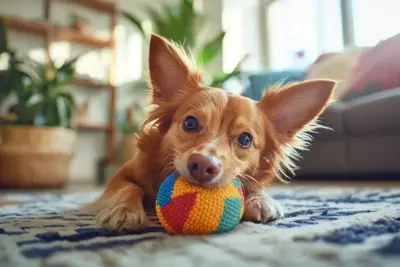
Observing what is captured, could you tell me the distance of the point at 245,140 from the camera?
137 cm

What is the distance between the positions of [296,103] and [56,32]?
4.57 m

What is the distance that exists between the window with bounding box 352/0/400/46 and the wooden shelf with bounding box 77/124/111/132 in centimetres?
366

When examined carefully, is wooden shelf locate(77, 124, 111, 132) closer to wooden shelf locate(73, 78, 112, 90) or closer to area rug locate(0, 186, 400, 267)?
wooden shelf locate(73, 78, 112, 90)

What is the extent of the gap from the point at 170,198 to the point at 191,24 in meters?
3.67

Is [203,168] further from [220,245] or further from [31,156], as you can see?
[31,156]

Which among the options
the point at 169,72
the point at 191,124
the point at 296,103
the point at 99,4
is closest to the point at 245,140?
the point at 191,124

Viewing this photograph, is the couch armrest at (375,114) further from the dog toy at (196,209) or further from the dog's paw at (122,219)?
the dog's paw at (122,219)

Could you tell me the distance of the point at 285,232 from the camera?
97cm

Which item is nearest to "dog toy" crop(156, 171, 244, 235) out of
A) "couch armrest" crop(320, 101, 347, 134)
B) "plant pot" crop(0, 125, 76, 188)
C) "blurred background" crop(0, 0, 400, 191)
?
"blurred background" crop(0, 0, 400, 191)

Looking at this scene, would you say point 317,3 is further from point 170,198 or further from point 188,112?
point 170,198

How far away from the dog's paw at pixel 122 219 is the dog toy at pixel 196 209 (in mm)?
96

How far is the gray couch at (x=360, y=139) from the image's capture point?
286cm

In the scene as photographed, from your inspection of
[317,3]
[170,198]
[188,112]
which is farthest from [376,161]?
[317,3]

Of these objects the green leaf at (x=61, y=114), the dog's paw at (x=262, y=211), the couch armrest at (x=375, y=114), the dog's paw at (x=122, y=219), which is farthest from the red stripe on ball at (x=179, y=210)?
the green leaf at (x=61, y=114)
